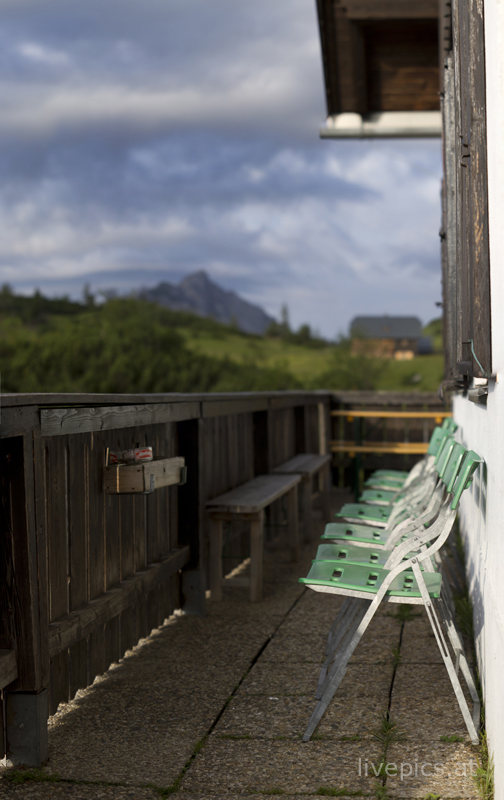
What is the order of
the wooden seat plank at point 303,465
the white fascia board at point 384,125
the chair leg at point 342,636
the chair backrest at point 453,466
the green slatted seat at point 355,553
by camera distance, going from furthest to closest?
the white fascia board at point 384,125
the wooden seat plank at point 303,465
the green slatted seat at point 355,553
the chair leg at point 342,636
the chair backrest at point 453,466

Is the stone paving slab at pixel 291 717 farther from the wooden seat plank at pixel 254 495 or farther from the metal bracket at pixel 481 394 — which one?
the wooden seat plank at pixel 254 495

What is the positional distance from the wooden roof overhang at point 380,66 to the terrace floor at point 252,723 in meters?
5.65

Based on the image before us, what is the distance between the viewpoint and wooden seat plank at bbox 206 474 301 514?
14.4 ft

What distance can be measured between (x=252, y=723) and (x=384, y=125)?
7.06 meters

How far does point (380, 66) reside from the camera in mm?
8055

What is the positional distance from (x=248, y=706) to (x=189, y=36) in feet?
410

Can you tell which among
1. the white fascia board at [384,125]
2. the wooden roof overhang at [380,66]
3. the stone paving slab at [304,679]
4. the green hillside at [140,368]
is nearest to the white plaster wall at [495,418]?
the stone paving slab at [304,679]

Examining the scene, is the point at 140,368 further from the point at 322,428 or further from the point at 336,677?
the point at 336,677

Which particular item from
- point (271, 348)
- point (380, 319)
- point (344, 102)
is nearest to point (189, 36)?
point (380, 319)

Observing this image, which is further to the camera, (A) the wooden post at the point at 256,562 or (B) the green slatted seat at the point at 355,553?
(A) the wooden post at the point at 256,562

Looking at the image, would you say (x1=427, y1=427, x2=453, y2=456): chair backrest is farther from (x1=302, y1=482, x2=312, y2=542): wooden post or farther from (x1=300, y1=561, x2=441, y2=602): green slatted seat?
(x1=300, y1=561, x2=441, y2=602): green slatted seat

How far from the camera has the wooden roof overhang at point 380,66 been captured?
6996mm

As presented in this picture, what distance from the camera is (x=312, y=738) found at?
8.72ft

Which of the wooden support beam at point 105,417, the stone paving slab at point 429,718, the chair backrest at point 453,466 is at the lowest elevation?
the stone paving slab at point 429,718
